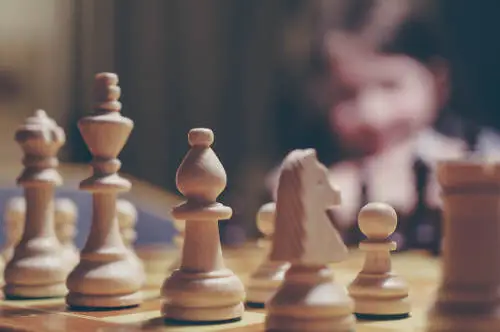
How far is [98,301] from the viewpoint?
3.86ft

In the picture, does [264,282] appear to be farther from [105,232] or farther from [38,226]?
[38,226]

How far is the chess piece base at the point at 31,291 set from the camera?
1.30m

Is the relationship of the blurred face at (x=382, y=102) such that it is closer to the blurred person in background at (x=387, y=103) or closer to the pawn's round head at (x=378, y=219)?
the blurred person in background at (x=387, y=103)

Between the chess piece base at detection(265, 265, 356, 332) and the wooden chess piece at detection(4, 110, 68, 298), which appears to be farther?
the wooden chess piece at detection(4, 110, 68, 298)

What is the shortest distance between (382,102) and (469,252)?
8.68 ft

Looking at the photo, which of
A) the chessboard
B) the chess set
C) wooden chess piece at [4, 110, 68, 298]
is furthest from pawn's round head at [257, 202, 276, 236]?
wooden chess piece at [4, 110, 68, 298]

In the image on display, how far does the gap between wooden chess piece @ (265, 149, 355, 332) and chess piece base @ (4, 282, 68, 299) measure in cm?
55

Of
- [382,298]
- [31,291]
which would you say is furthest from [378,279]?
[31,291]

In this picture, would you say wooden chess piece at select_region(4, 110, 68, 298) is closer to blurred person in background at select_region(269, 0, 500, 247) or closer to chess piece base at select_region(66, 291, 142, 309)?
chess piece base at select_region(66, 291, 142, 309)

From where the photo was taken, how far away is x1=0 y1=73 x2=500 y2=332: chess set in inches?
30.8

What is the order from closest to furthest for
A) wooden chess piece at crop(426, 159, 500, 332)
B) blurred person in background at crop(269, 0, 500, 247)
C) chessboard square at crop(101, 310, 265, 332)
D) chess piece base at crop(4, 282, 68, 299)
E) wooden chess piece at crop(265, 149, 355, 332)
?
wooden chess piece at crop(426, 159, 500, 332), wooden chess piece at crop(265, 149, 355, 332), chessboard square at crop(101, 310, 265, 332), chess piece base at crop(4, 282, 68, 299), blurred person in background at crop(269, 0, 500, 247)

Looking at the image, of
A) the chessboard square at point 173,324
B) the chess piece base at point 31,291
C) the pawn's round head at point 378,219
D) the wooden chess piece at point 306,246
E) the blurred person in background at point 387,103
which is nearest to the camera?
the wooden chess piece at point 306,246

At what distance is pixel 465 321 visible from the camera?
77 cm

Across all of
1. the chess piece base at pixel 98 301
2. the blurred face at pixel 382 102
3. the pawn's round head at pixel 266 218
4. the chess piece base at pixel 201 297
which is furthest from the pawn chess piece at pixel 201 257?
the blurred face at pixel 382 102
